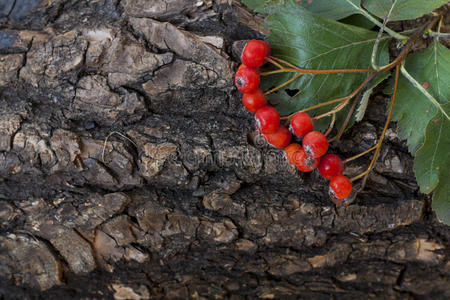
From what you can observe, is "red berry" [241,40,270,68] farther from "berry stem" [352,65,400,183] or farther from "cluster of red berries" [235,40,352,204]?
"berry stem" [352,65,400,183]

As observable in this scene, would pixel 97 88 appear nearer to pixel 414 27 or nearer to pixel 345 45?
pixel 345 45

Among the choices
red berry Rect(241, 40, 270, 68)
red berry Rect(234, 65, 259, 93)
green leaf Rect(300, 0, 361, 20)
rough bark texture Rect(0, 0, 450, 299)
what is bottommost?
rough bark texture Rect(0, 0, 450, 299)

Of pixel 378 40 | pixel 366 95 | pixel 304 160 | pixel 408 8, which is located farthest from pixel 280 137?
pixel 408 8

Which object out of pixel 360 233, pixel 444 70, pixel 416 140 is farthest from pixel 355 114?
pixel 360 233

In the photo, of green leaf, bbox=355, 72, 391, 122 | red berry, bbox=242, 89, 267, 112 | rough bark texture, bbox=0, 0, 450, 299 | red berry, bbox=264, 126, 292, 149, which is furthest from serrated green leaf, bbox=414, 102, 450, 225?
red berry, bbox=242, 89, 267, 112

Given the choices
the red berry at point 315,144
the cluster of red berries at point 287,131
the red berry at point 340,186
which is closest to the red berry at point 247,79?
the cluster of red berries at point 287,131

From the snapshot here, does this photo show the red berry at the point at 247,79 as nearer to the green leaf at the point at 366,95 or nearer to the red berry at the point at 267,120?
the red berry at the point at 267,120
